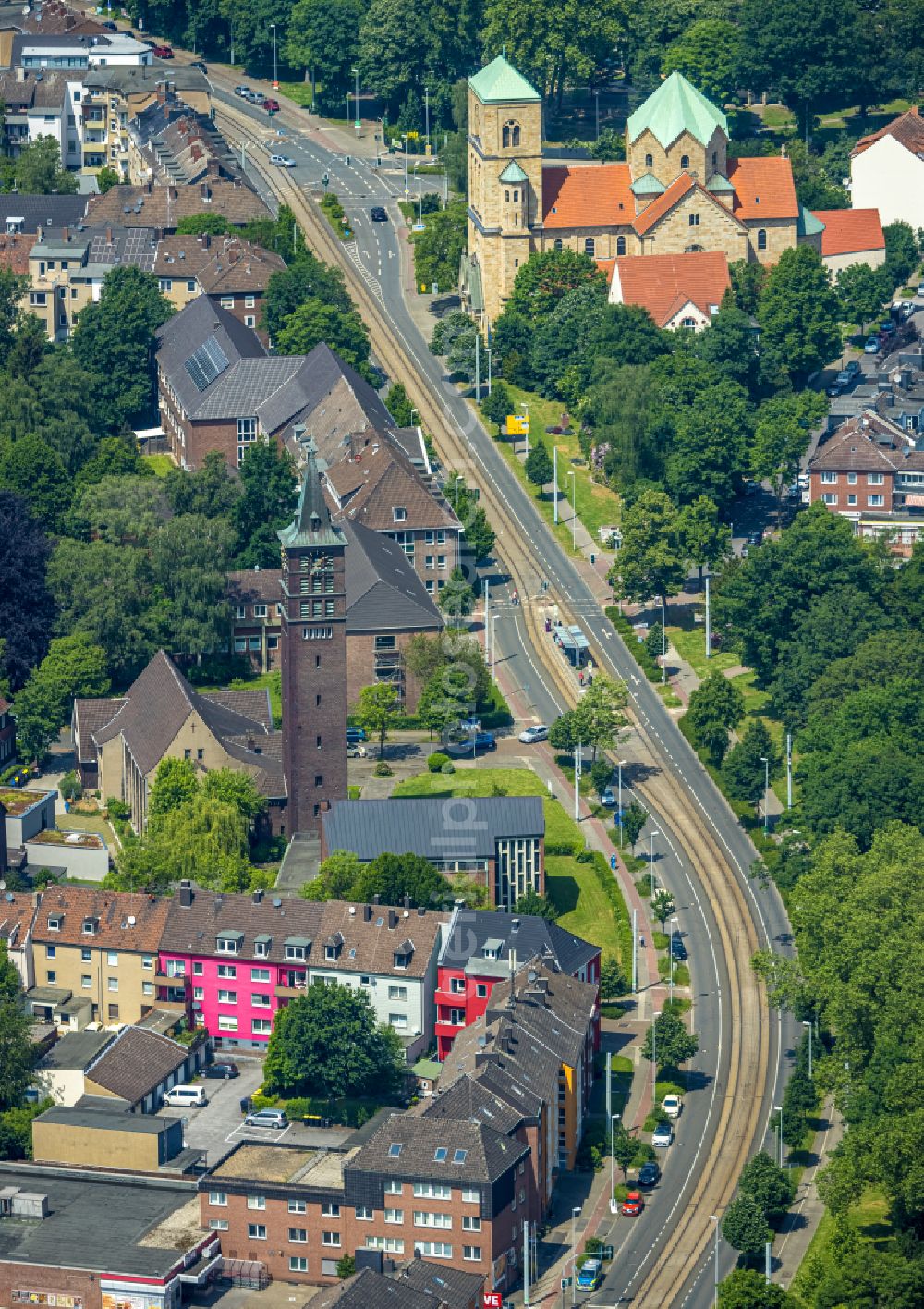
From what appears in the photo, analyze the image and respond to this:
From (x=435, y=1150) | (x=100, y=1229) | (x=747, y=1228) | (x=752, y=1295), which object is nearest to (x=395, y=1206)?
(x=435, y=1150)

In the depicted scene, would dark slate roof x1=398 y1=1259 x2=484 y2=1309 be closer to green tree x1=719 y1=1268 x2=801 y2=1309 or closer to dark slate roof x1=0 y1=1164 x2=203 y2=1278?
dark slate roof x1=0 y1=1164 x2=203 y2=1278

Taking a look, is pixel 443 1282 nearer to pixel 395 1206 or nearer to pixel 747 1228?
pixel 395 1206

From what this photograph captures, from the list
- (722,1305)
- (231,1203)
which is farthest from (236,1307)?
(722,1305)

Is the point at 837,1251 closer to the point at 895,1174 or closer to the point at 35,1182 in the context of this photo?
the point at 895,1174

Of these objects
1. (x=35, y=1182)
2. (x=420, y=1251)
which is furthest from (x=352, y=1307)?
(x=35, y=1182)

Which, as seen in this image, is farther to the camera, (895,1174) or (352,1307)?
(895,1174)

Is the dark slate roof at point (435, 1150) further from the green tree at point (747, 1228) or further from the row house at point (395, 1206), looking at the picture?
the green tree at point (747, 1228)
